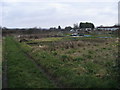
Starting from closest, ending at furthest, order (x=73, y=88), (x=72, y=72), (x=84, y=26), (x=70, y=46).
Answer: (x=73, y=88), (x=72, y=72), (x=70, y=46), (x=84, y=26)

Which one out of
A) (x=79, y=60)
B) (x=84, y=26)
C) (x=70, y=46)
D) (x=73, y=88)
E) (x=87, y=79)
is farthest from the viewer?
(x=84, y=26)

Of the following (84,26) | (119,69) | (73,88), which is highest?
(84,26)

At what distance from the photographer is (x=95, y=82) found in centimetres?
646

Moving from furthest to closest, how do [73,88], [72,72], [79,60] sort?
[79,60] → [72,72] → [73,88]

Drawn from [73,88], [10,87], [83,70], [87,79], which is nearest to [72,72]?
[83,70]

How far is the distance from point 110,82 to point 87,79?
36.1 inches

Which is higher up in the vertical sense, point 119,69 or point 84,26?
point 84,26

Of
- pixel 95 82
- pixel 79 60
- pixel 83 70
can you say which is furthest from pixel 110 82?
pixel 79 60

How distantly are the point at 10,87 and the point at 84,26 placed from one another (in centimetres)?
8095

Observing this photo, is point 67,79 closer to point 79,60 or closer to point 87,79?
point 87,79

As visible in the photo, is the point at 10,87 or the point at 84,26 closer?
the point at 10,87

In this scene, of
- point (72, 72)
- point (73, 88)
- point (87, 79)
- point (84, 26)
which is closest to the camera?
point (73, 88)

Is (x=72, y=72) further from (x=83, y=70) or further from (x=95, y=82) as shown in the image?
(x=95, y=82)

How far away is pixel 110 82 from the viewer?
248 inches
